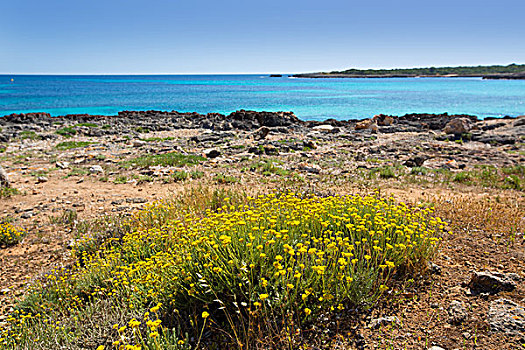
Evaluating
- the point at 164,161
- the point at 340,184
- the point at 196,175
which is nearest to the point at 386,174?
the point at 340,184

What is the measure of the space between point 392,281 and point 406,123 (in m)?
26.4

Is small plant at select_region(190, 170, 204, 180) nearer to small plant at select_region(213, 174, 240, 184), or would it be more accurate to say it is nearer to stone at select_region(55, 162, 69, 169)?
small plant at select_region(213, 174, 240, 184)

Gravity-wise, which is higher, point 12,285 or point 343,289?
point 343,289

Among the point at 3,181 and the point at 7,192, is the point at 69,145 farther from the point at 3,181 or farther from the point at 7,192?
the point at 7,192

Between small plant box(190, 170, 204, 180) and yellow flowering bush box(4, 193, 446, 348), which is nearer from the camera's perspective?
yellow flowering bush box(4, 193, 446, 348)

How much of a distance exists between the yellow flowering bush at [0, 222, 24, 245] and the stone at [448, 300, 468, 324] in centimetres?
755

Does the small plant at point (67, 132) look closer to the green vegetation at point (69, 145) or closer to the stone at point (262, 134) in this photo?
the green vegetation at point (69, 145)

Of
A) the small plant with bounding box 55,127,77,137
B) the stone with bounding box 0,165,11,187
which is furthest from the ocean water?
the stone with bounding box 0,165,11,187

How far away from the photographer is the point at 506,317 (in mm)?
3488

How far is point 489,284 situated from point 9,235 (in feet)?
27.0

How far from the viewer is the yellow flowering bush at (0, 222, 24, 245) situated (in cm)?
657

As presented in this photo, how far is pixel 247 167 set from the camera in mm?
12750

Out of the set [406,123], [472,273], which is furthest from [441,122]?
[472,273]

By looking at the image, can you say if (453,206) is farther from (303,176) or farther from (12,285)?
(12,285)
